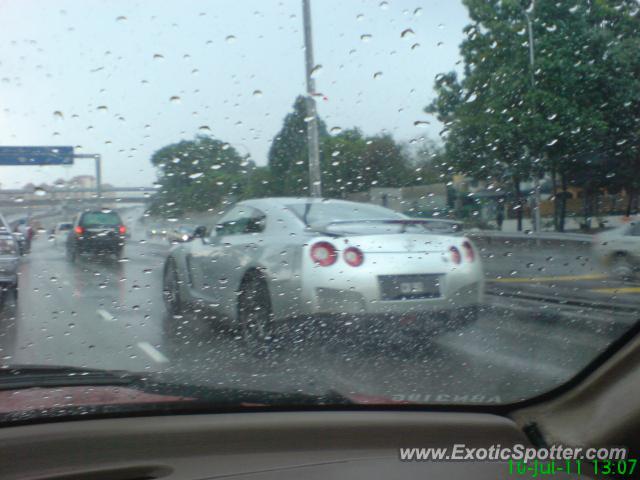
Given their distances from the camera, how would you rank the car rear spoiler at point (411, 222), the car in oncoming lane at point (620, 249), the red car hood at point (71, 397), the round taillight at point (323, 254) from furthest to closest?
the round taillight at point (323, 254), the car rear spoiler at point (411, 222), the car in oncoming lane at point (620, 249), the red car hood at point (71, 397)

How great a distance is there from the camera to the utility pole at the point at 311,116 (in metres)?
4.15

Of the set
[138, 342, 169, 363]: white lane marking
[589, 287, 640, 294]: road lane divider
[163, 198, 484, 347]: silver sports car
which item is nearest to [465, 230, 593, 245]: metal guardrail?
[163, 198, 484, 347]: silver sports car

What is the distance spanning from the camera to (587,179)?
3762 millimetres

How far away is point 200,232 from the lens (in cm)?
477

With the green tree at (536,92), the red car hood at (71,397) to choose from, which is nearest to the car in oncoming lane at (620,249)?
the green tree at (536,92)

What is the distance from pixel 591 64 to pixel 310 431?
237 centimetres

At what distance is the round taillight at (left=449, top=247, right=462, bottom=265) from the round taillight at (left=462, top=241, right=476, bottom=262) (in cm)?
4

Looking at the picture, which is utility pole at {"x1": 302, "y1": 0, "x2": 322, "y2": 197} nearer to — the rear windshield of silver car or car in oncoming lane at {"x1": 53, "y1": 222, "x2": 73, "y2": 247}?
the rear windshield of silver car

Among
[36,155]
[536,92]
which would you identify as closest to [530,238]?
[536,92]

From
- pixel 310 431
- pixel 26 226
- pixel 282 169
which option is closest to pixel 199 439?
pixel 310 431

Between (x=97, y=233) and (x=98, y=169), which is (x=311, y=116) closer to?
(x=98, y=169)

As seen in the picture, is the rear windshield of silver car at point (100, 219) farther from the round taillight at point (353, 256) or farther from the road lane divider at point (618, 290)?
the road lane divider at point (618, 290)

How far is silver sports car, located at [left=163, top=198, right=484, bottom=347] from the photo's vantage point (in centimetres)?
451

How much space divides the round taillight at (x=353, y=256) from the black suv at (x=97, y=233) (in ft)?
4.88
